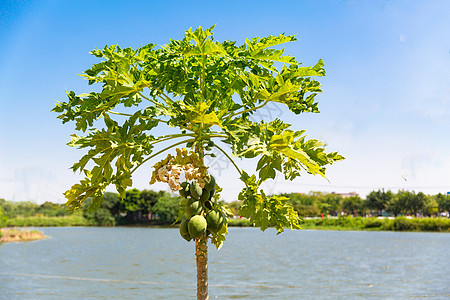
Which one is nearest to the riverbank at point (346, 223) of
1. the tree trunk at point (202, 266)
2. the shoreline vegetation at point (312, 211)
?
the shoreline vegetation at point (312, 211)

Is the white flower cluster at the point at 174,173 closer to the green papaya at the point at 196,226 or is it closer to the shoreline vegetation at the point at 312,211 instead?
the green papaya at the point at 196,226

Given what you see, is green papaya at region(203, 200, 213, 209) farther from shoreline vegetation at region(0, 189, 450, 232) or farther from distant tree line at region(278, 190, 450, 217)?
distant tree line at region(278, 190, 450, 217)

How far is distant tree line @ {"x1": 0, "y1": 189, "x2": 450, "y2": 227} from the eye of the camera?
64.5 meters

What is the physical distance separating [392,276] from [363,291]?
541 cm

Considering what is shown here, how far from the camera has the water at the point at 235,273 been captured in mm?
16688

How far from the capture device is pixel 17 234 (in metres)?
42.8

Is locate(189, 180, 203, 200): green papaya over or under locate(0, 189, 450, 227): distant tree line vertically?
over

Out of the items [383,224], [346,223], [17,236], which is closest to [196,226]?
[17,236]

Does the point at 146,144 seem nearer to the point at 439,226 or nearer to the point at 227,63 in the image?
the point at 227,63

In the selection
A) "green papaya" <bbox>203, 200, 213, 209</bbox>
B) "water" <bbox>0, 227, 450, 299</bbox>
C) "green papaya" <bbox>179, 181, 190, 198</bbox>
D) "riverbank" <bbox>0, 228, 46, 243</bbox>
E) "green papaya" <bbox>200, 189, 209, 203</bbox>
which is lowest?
"water" <bbox>0, 227, 450, 299</bbox>

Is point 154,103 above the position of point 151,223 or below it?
above

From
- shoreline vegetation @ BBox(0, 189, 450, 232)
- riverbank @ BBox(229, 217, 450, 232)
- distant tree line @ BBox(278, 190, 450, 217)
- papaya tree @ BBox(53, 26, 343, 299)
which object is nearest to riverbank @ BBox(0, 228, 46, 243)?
shoreline vegetation @ BBox(0, 189, 450, 232)

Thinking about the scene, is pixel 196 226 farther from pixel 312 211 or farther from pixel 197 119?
pixel 312 211

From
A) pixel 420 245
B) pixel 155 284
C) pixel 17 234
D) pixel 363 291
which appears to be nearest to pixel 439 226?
pixel 420 245
